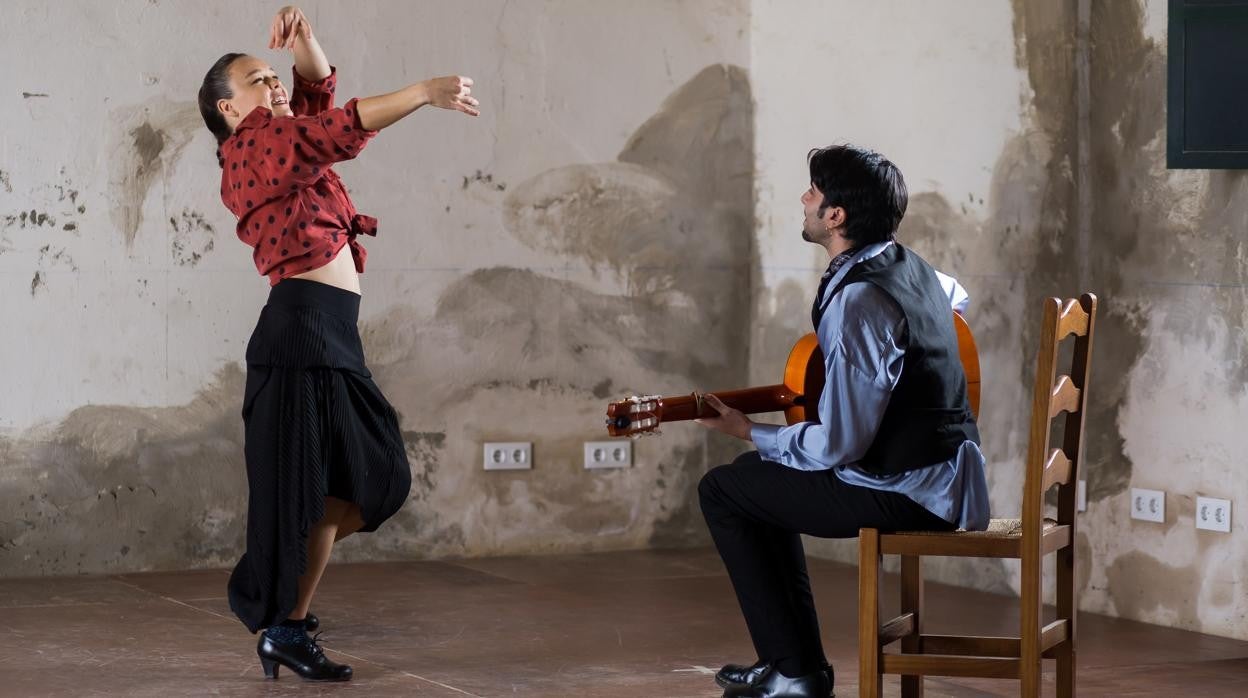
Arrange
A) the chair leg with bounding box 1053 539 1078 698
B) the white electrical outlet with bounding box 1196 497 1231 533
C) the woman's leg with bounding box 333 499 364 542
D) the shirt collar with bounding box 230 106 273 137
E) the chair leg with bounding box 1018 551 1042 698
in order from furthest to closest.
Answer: the white electrical outlet with bounding box 1196 497 1231 533 < the woman's leg with bounding box 333 499 364 542 < the shirt collar with bounding box 230 106 273 137 < the chair leg with bounding box 1053 539 1078 698 < the chair leg with bounding box 1018 551 1042 698

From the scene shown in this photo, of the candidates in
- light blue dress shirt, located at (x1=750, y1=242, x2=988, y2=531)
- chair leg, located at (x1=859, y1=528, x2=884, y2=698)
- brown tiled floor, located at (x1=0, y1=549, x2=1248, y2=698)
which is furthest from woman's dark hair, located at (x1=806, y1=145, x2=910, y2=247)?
brown tiled floor, located at (x1=0, y1=549, x2=1248, y2=698)

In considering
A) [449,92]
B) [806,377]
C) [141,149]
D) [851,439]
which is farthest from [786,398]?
[141,149]

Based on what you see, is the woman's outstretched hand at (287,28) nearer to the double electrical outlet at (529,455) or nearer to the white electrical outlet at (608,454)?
the double electrical outlet at (529,455)

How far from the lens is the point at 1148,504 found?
4.88 meters

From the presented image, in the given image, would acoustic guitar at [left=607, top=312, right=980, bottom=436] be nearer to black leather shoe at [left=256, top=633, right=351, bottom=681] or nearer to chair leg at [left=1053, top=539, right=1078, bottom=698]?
chair leg at [left=1053, top=539, right=1078, bottom=698]

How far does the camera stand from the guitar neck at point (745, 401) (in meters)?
3.39

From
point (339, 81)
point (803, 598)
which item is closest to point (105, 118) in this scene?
point (339, 81)

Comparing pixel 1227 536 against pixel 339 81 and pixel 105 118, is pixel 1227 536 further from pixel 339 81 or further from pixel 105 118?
pixel 105 118

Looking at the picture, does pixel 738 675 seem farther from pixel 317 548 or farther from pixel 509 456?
pixel 509 456

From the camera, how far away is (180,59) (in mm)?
5594

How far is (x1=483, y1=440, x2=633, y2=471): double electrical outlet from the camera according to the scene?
6031mm

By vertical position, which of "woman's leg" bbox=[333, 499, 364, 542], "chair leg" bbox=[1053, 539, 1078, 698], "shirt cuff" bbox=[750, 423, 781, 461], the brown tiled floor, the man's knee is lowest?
the brown tiled floor

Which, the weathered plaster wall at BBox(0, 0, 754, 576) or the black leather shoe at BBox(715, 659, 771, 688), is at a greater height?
the weathered plaster wall at BBox(0, 0, 754, 576)

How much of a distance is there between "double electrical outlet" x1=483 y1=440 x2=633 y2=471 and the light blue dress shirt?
2.80m
